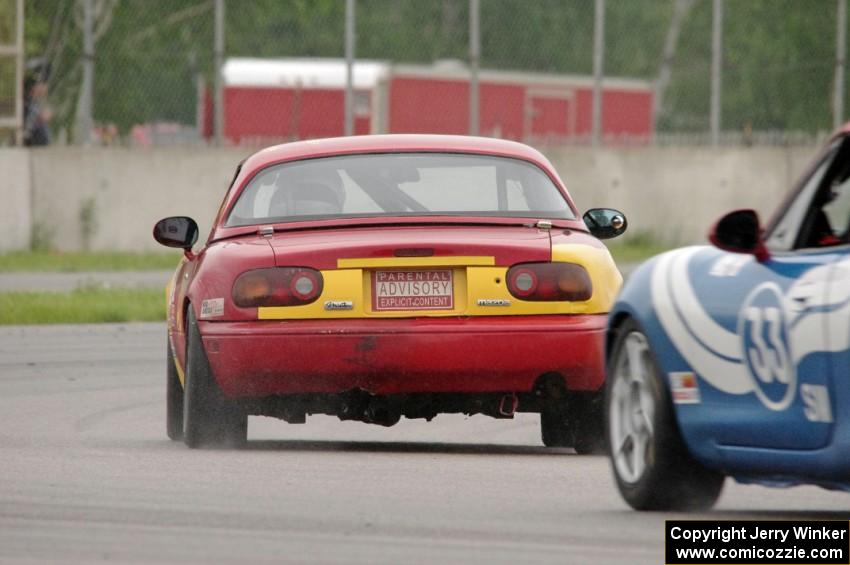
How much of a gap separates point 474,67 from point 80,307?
35.9ft

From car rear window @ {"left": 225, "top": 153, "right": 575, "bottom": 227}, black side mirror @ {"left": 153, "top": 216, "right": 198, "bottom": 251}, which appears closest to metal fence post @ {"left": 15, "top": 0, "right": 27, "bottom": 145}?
black side mirror @ {"left": 153, "top": 216, "right": 198, "bottom": 251}

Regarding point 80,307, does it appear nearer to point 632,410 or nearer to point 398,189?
point 398,189

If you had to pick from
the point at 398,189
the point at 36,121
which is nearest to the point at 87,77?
the point at 36,121

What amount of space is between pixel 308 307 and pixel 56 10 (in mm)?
20516

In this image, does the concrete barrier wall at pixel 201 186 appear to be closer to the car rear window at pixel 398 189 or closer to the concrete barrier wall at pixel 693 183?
the concrete barrier wall at pixel 693 183

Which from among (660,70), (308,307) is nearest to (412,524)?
(308,307)

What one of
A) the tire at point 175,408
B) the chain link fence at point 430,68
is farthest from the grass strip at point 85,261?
the tire at point 175,408

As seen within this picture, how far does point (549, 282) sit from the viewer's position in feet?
33.3

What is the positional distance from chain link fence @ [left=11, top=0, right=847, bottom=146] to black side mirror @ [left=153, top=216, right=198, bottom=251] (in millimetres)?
16095

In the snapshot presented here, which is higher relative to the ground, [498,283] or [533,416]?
[498,283]

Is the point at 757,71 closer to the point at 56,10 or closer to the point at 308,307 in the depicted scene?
the point at 56,10

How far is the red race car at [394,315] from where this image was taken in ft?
32.7

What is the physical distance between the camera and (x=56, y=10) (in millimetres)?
29828

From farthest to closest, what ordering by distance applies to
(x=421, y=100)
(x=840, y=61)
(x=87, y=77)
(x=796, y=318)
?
(x=421, y=100) → (x=840, y=61) → (x=87, y=77) → (x=796, y=318)
